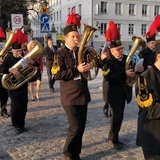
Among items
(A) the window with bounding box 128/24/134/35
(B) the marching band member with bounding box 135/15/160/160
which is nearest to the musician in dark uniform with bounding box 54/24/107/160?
(B) the marching band member with bounding box 135/15/160/160

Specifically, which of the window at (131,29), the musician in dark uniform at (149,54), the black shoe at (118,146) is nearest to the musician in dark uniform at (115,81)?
the black shoe at (118,146)

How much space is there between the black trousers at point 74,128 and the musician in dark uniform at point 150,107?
1.32 meters

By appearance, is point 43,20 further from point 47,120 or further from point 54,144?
point 54,144

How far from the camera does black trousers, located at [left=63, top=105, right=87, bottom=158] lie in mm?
4145

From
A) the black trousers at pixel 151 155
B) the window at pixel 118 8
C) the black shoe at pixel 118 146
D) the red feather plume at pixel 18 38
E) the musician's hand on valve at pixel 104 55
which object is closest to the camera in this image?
the black trousers at pixel 151 155

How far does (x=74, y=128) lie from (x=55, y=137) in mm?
1605

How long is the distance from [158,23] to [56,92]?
7.29 metres

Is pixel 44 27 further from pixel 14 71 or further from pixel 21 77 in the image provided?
pixel 14 71

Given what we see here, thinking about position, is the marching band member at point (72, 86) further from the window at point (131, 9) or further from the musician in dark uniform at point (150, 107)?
the window at point (131, 9)

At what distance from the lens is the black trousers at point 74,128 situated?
414 centimetres

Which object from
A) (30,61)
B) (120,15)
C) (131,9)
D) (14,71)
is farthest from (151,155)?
(131,9)

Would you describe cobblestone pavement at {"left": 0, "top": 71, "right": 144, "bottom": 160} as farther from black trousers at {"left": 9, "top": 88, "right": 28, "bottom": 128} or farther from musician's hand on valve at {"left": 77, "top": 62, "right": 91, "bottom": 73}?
musician's hand on valve at {"left": 77, "top": 62, "right": 91, "bottom": 73}

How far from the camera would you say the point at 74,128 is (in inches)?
163

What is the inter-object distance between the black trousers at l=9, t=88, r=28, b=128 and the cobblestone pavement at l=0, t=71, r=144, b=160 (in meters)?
0.26
